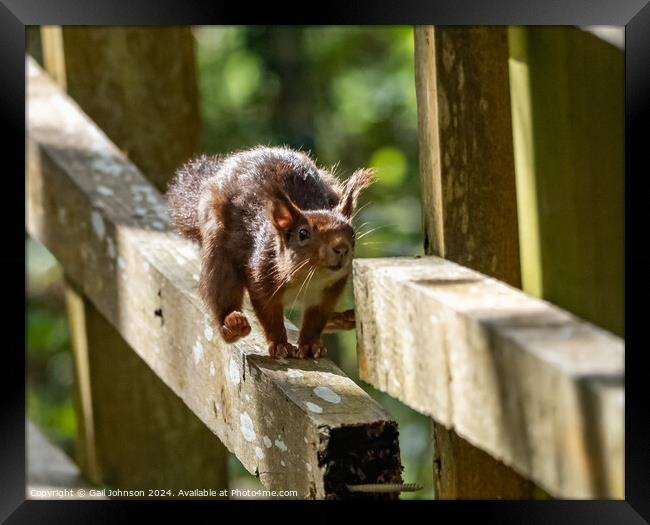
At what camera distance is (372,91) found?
28.7 feet

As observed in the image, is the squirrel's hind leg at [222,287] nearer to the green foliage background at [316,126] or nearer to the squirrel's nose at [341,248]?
the squirrel's nose at [341,248]

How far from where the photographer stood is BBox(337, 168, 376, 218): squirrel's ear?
114 inches

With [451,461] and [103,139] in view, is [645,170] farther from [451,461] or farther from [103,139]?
[103,139]

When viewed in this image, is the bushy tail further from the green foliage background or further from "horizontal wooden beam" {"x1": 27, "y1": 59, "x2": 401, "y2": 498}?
the green foliage background

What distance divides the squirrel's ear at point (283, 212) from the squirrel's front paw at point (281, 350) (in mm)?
352

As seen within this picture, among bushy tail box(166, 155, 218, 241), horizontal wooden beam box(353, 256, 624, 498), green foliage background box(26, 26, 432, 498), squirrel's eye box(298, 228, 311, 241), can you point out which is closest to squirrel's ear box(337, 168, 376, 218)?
squirrel's eye box(298, 228, 311, 241)

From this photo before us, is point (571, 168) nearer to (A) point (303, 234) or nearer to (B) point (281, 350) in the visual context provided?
(A) point (303, 234)

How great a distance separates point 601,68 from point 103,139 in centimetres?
142

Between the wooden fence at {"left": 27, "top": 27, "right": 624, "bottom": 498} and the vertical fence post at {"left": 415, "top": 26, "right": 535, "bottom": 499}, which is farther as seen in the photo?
the vertical fence post at {"left": 415, "top": 26, "right": 535, "bottom": 499}

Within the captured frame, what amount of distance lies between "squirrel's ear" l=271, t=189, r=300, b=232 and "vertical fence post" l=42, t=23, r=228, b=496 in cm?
85

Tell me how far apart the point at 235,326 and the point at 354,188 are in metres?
0.50

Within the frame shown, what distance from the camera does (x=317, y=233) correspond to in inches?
111
